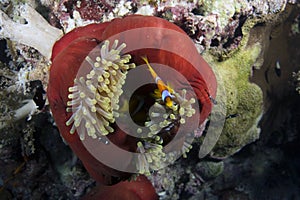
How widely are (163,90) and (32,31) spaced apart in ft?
4.81

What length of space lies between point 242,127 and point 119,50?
2.25m

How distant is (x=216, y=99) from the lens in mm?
3398

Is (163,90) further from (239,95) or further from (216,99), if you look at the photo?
(239,95)

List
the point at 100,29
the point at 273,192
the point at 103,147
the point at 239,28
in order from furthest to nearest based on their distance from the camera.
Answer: the point at 273,192 < the point at 239,28 < the point at 100,29 < the point at 103,147

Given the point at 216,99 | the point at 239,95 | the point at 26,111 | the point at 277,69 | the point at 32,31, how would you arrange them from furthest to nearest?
the point at 277,69, the point at 239,95, the point at 216,99, the point at 26,111, the point at 32,31

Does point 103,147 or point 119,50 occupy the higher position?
point 119,50

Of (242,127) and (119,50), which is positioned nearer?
(119,50)

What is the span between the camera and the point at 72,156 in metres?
3.80

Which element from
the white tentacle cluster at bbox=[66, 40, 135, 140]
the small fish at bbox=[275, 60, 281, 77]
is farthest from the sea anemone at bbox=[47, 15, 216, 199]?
the small fish at bbox=[275, 60, 281, 77]

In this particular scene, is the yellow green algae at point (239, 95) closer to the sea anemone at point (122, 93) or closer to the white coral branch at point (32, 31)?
the sea anemone at point (122, 93)

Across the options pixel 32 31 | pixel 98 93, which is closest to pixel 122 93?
pixel 98 93

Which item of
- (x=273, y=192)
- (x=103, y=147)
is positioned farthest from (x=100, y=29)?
(x=273, y=192)

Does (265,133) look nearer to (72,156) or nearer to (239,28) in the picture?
(239,28)

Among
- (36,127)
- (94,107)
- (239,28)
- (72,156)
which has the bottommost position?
(72,156)
